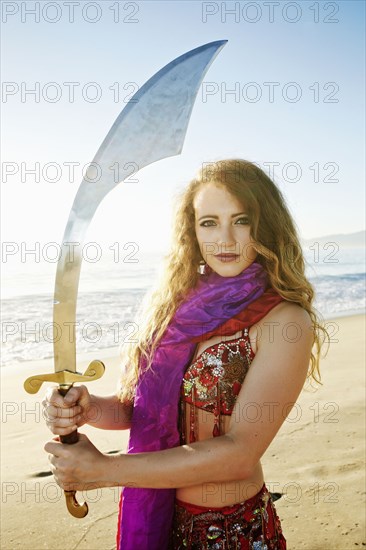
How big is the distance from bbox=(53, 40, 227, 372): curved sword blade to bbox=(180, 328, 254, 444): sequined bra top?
47cm

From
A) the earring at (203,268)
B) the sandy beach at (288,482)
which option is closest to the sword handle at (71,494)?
the earring at (203,268)

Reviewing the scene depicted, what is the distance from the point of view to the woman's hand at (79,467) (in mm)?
1371


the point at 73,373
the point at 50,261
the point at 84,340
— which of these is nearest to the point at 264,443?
the point at 73,373

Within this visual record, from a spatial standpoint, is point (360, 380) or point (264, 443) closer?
point (264, 443)

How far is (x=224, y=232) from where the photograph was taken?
1.74 m

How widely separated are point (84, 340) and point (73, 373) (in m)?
7.45

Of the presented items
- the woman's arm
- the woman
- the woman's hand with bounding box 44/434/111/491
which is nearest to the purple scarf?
the woman

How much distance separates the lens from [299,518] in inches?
116

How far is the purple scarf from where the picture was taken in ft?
5.66

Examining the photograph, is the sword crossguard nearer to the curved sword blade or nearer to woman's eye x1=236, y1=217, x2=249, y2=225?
the curved sword blade

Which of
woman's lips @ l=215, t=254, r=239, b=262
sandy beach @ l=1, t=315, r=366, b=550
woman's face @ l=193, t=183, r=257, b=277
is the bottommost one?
sandy beach @ l=1, t=315, r=366, b=550

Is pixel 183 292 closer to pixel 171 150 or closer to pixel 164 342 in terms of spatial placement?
pixel 164 342

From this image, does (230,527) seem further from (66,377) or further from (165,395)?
(66,377)

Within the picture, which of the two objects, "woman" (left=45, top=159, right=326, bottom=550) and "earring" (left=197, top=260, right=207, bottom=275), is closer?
"woman" (left=45, top=159, right=326, bottom=550)
